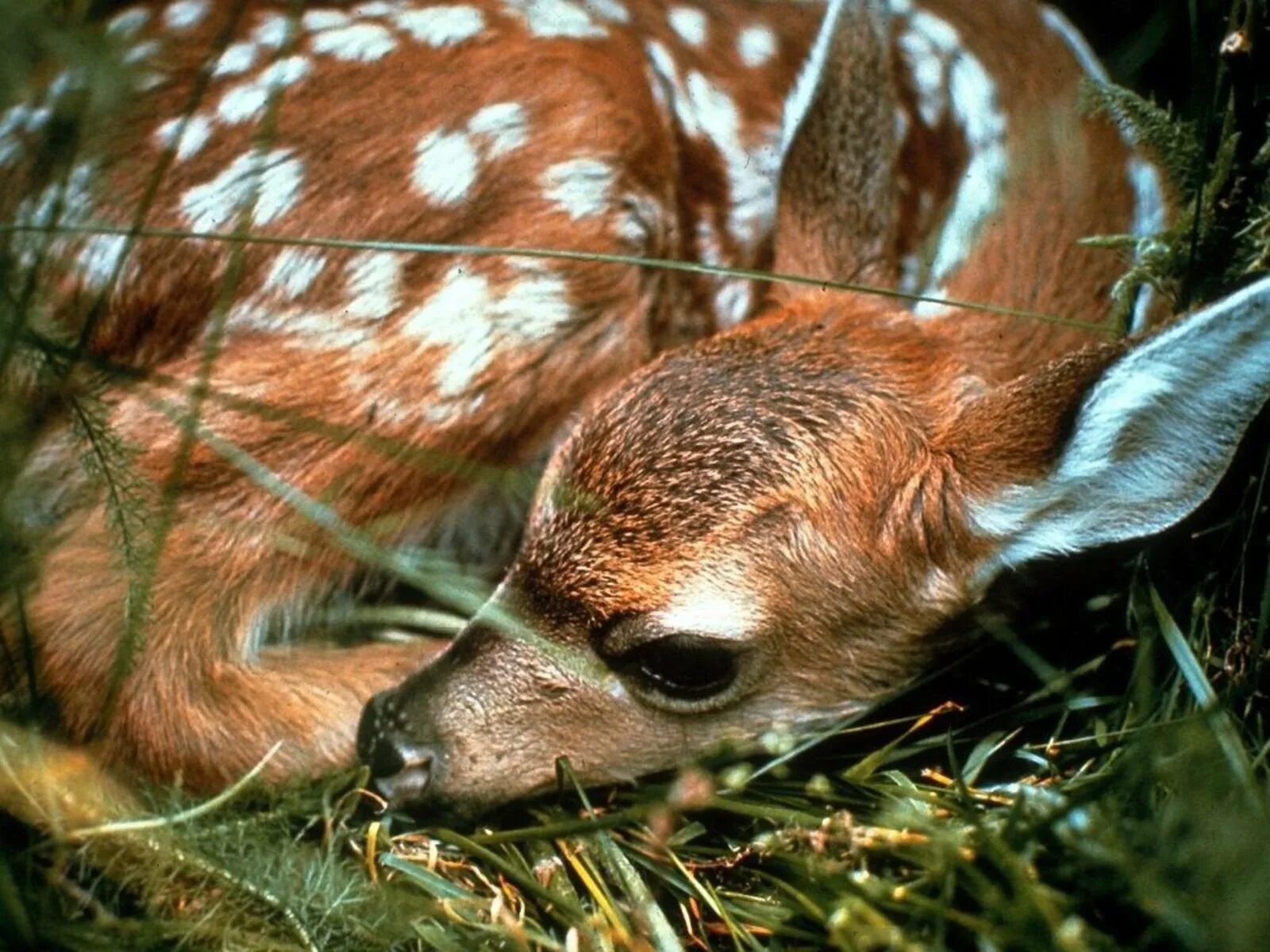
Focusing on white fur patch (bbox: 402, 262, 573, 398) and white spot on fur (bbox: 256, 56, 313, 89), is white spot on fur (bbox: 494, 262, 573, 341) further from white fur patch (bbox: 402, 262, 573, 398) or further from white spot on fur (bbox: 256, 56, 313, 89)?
white spot on fur (bbox: 256, 56, 313, 89)

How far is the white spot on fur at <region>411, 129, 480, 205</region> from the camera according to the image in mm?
2182

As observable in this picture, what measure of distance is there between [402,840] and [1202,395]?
43.8 inches

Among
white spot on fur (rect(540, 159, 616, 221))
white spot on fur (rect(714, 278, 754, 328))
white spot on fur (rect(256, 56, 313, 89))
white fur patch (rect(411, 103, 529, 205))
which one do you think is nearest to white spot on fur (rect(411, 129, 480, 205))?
white fur patch (rect(411, 103, 529, 205))

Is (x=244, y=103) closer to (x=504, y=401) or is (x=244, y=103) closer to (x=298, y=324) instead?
(x=298, y=324)

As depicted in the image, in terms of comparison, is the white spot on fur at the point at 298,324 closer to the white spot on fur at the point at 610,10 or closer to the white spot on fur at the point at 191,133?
the white spot on fur at the point at 191,133

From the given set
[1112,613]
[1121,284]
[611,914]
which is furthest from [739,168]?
[611,914]

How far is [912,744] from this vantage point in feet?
6.52

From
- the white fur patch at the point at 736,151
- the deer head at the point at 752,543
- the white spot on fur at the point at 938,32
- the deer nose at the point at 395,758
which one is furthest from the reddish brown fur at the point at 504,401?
the white spot on fur at the point at 938,32

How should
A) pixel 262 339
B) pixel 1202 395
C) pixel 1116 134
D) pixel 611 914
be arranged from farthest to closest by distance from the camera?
pixel 1116 134 < pixel 262 339 < pixel 611 914 < pixel 1202 395

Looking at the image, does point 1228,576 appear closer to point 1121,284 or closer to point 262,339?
point 1121,284

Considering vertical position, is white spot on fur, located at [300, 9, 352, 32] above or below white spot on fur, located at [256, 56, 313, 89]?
above

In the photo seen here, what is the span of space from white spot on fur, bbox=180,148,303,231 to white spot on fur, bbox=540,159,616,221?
14.0 inches

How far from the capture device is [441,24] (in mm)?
2312

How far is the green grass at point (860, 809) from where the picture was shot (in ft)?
5.11
